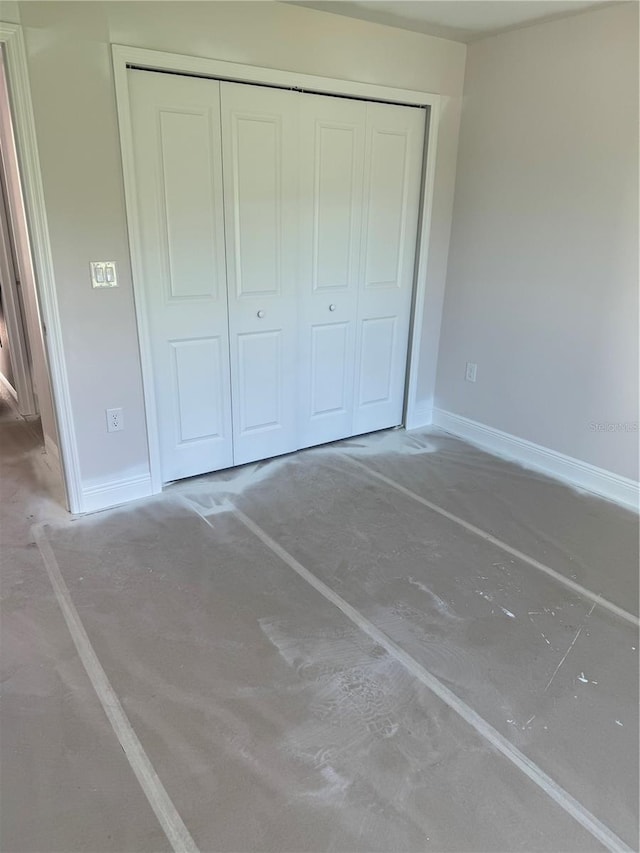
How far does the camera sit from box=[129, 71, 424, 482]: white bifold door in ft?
9.26

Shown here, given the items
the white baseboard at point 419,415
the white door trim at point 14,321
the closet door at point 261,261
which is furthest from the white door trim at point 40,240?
the white baseboard at point 419,415

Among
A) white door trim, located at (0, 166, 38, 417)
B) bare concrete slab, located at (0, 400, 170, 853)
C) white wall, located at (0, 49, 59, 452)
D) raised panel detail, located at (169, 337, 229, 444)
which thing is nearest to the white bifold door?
raised panel detail, located at (169, 337, 229, 444)

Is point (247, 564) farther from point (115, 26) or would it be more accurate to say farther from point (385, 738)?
point (115, 26)

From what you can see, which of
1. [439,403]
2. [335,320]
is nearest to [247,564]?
[335,320]

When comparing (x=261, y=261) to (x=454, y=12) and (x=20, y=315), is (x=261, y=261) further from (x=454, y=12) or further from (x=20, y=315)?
(x=20, y=315)

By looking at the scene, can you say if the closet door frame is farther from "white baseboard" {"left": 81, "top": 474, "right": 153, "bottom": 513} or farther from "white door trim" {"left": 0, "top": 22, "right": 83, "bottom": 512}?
"white door trim" {"left": 0, "top": 22, "right": 83, "bottom": 512}

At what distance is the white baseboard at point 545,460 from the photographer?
10.4 feet

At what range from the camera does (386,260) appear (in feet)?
12.2

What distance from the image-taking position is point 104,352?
9.23 feet

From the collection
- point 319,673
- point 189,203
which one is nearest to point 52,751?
point 319,673

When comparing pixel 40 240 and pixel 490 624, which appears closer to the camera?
pixel 490 624

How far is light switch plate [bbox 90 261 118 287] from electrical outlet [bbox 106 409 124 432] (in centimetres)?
61

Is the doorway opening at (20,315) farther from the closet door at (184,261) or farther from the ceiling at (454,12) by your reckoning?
the ceiling at (454,12)

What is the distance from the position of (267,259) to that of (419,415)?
1.64 meters
